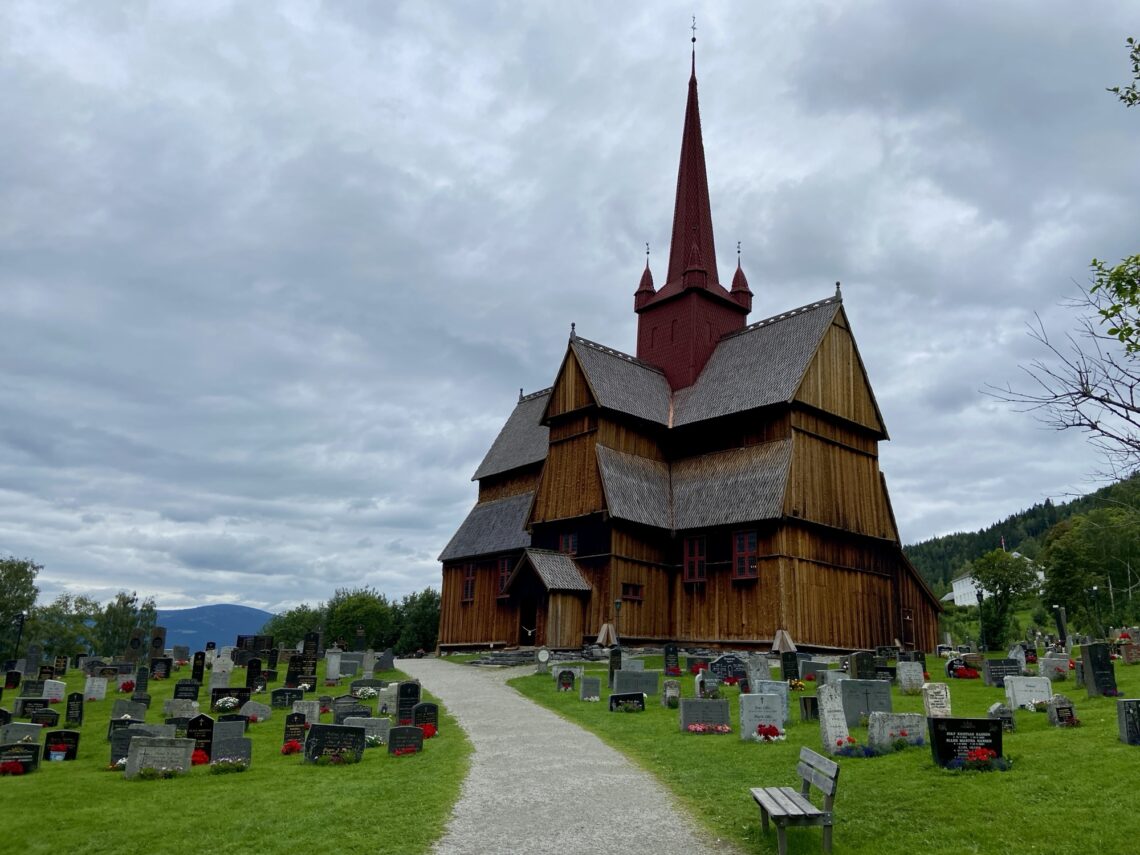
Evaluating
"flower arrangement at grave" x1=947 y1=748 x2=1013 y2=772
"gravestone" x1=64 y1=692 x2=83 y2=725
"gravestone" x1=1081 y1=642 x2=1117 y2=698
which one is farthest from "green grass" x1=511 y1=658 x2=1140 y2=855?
"gravestone" x1=64 y1=692 x2=83 y2=725

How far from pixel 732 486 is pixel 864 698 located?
18.3 meters

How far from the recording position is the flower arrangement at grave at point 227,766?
14539mm

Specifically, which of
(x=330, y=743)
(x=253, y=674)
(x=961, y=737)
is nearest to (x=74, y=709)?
(x=253, y=674)

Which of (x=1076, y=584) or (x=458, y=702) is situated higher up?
(x=1076, y=584)

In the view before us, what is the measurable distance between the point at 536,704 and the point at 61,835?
13663 mm

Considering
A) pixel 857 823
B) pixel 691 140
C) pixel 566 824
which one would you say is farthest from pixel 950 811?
pixel 691 140

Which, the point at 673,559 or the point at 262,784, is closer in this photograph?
the point at 262,784

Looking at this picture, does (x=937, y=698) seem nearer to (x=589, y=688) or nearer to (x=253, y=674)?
(x=589, y=688)

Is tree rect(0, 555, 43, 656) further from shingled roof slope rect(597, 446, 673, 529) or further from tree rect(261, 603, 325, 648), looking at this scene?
shingled roof slope rect(597, 446, 673, 529)

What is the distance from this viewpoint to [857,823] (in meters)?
9.99

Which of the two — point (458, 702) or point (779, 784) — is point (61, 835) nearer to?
point (779, 784)

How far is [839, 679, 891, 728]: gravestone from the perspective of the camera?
1666 centimetres

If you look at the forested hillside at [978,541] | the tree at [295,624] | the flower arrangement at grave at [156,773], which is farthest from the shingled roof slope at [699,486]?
the forested hillside at [978,541]

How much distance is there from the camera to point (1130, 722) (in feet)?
41.6
